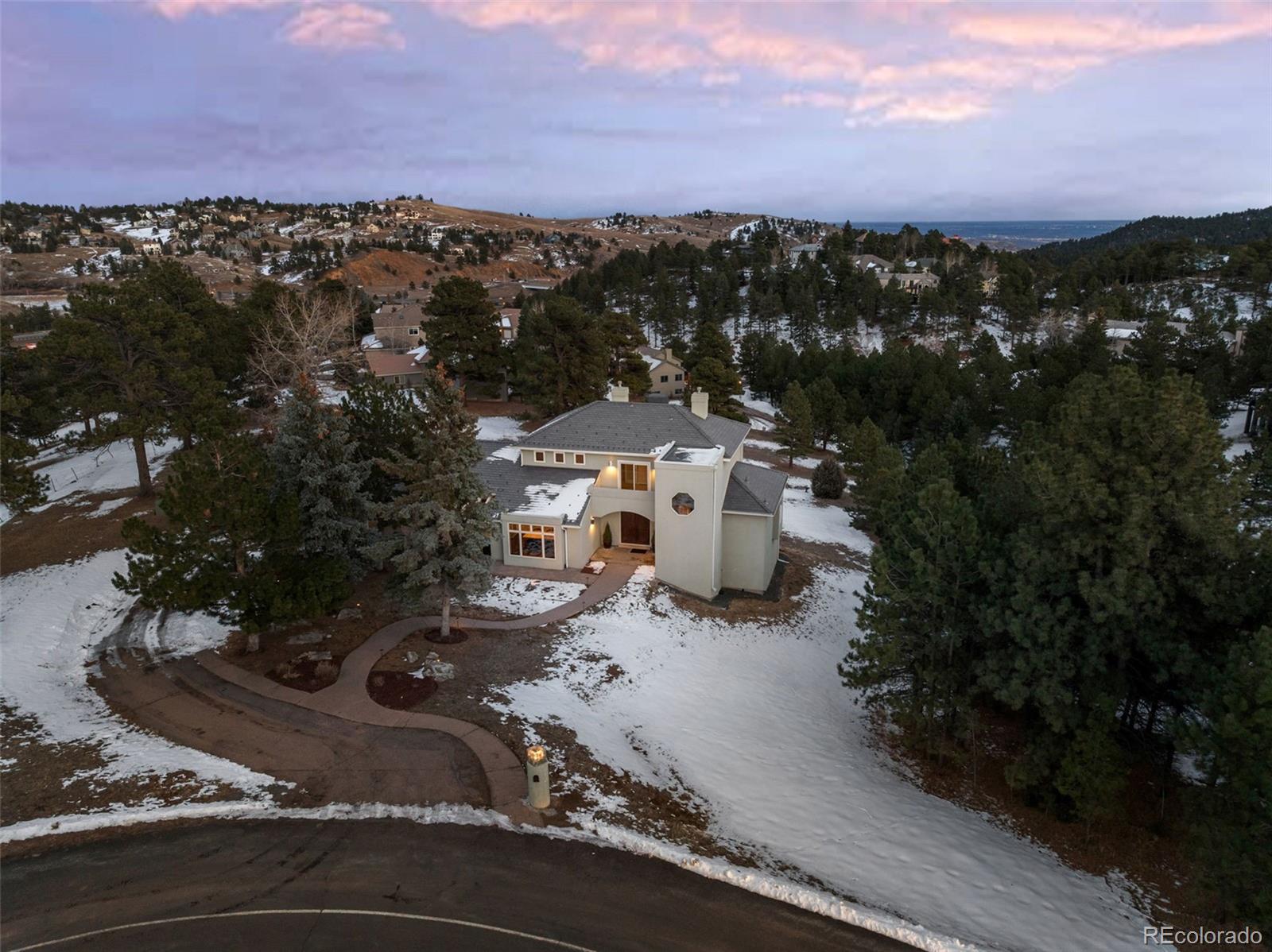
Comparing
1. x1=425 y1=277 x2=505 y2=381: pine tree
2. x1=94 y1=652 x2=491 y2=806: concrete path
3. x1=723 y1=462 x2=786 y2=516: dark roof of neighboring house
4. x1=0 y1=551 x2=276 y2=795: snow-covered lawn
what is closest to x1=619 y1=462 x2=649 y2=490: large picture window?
x1=723 y1=462 x2=786 y2=516: dark roof of neighboring house

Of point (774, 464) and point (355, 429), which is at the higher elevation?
point (355, 429)

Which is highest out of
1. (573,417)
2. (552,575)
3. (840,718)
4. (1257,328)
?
(1257,328)

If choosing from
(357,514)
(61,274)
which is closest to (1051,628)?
(357,514)

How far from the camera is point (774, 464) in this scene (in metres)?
51.3

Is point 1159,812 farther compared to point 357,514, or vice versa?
point 357,514

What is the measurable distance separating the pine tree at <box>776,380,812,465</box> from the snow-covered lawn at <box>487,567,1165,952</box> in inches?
949

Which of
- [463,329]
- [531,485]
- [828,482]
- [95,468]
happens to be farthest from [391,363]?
[828,482]

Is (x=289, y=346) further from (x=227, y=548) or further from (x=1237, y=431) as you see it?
(x=1237, y=431)

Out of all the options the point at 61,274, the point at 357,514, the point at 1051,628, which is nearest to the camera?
the point at 1051,628

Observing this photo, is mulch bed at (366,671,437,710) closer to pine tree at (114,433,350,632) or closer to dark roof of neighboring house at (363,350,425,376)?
pine tree at (114,433,350,632)

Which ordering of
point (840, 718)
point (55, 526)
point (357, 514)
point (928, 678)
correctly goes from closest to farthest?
point (928, 678) → point (840, 718) → point (357, 514) → point (55, 526)

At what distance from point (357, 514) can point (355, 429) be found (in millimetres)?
4512

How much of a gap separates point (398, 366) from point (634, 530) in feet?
144

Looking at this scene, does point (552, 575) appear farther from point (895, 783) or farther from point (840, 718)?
point (895, 783)
